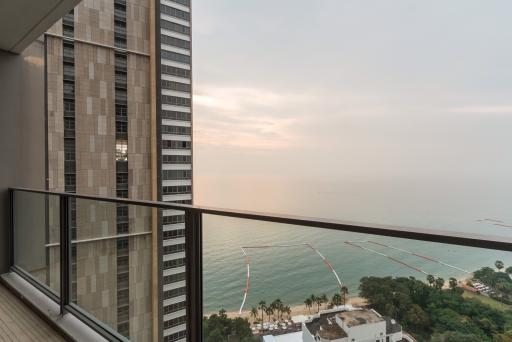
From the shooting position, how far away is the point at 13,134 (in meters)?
3.85

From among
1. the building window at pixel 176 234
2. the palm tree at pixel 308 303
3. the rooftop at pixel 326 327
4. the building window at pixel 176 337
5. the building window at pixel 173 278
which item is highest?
the building window at pixel 176 234

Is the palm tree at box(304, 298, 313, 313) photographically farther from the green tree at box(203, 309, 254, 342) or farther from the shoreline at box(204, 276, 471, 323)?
the green tree at box(203, 309, 254, 342)

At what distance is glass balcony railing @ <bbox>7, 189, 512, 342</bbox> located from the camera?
2.66ft

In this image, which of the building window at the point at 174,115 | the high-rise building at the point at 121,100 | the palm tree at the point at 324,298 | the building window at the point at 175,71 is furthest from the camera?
the building window at the point at 174,115

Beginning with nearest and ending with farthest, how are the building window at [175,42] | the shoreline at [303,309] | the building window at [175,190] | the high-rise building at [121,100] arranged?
the shoreline at [303,309]
the high-rise building at [121,100]
the building window at [175,190]
the building window at [175,42]

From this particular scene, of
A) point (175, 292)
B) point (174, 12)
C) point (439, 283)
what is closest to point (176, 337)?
point (175, 292)

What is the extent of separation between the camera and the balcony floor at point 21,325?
7.60ft

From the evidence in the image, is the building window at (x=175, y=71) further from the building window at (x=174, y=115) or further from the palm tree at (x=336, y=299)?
the palm tree at (x=336, y=299)

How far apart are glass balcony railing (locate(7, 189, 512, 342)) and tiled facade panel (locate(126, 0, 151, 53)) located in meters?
7.73

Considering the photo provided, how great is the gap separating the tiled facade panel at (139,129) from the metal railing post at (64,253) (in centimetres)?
651

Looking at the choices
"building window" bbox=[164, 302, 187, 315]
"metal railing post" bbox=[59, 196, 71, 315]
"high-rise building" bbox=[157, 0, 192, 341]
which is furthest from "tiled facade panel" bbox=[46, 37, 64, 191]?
"building window" bbox=[164, 302, 187, 315]

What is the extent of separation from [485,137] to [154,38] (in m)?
9.16

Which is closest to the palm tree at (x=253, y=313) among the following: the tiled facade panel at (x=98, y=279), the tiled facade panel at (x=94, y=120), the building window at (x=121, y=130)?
the tiled facade panel at (x=98, y=279)

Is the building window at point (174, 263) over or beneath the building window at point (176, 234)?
beneath
